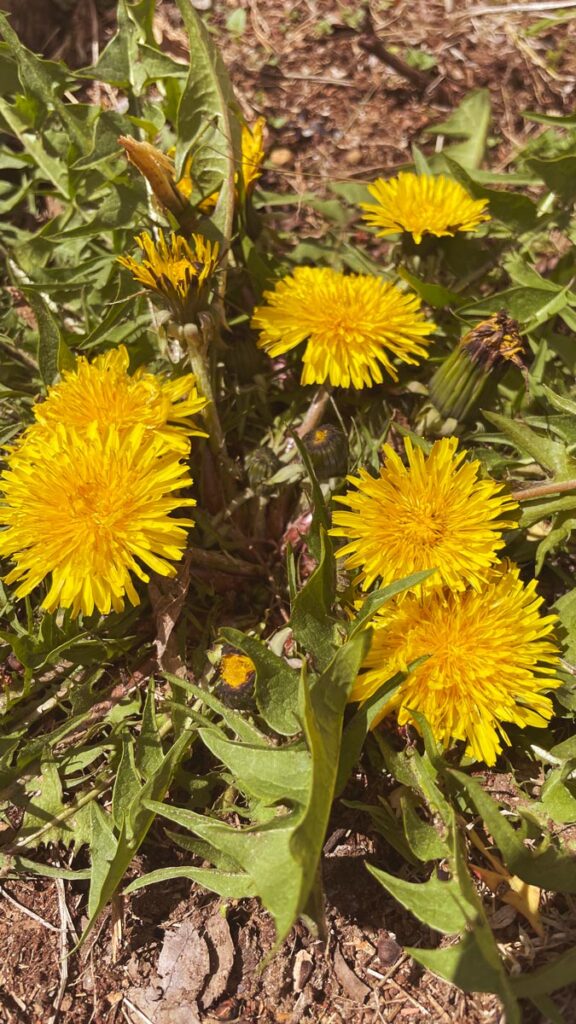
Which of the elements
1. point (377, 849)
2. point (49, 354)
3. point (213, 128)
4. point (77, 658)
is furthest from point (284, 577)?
point (213, 128)

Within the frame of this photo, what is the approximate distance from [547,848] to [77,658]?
1.34m

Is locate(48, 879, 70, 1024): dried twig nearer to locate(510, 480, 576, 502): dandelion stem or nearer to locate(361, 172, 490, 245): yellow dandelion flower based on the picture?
locate(510, 480, 576, 502): dandelion stem

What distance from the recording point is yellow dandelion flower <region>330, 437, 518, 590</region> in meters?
1.76

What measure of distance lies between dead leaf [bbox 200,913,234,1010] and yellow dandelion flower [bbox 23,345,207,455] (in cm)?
125

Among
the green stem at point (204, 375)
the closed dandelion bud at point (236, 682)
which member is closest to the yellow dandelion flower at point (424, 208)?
the green stem at point (204, 375)

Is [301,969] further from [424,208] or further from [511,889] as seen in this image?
[424,208]

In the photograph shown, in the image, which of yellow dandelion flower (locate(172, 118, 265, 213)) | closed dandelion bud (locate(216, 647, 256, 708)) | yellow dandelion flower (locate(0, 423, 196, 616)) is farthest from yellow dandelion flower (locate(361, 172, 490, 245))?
closed dandelion bud (locate(216, 647, 256, 708))

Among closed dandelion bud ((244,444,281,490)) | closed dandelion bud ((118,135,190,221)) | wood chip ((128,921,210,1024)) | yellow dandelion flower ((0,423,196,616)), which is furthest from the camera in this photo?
closed dandelion bud ((244,444,281,490))

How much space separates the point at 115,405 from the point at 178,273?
0.38m

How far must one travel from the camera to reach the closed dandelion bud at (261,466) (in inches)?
90.0

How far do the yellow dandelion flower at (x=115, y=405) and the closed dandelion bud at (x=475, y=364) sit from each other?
0.76 m

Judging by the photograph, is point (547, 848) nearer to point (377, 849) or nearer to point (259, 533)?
point (377, 849)

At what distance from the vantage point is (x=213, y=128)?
2453 millimetres

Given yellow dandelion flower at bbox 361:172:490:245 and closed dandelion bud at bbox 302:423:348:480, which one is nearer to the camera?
closed dandelion bud at bbox 302:423:348:480
